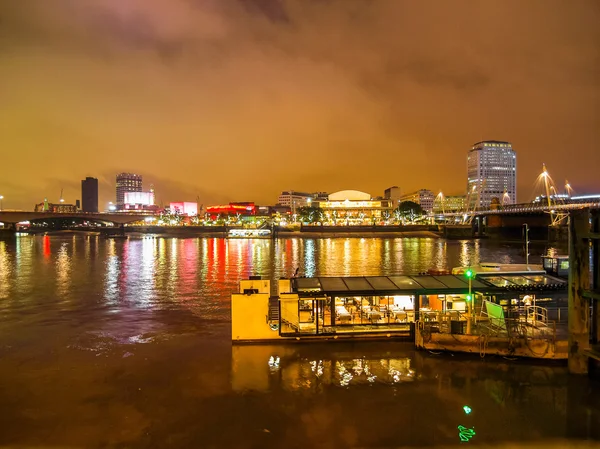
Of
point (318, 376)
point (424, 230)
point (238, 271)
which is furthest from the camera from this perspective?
point (424, 230)

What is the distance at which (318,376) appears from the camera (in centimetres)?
1418

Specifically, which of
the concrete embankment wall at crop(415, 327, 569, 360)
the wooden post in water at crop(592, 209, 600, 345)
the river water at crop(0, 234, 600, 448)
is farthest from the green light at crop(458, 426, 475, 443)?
the wooden post in water at crop(592, 209, 600, 345)

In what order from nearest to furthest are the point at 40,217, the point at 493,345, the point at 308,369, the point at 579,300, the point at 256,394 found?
the point at 256,394
the point at 579,300
the point at 308,369
the point at 493,345
the point at 40,217

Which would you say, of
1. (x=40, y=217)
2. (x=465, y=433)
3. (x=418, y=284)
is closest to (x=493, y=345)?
(x=418, y=284)

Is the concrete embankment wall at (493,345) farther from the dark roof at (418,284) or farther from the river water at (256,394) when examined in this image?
the dark roof at (418,284)

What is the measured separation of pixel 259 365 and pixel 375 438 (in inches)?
227

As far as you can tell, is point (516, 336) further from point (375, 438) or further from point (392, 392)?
point (375, 438)

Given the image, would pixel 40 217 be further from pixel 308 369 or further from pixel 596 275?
pixel 596 275

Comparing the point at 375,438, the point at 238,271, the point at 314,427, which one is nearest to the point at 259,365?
the point at 314,427

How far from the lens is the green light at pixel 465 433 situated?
410 inches

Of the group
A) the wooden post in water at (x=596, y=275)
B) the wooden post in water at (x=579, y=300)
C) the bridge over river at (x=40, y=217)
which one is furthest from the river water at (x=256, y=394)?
the bridge over river at (x=40, y=217)

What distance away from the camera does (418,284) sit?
17922 mm

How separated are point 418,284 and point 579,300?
5951mm

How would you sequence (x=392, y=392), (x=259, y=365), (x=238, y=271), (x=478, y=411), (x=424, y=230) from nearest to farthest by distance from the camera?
(x=478, y=411) < (x=392, y=392) < (x=259, y=365) < (x=238, y=271) < (x=424, y=230)
